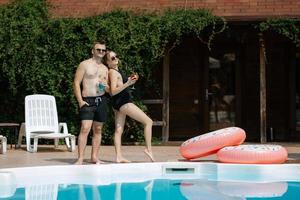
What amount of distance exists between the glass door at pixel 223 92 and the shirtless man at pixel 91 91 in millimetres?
6315

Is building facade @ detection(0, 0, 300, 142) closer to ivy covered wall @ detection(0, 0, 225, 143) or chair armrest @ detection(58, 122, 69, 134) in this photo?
ivy covered wall @ detection(0, 0, 225, 143)

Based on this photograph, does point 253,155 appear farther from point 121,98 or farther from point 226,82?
point 226,82

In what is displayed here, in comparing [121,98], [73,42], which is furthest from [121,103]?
[73,42]

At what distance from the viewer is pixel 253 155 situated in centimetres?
770

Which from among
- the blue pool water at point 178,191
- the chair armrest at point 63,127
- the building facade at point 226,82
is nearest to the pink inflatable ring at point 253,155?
the blue pool water at point 178,191

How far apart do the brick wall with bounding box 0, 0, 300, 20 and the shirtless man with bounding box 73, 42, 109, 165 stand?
4.88 meters

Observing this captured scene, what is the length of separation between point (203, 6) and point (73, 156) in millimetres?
5447

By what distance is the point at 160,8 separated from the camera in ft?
43.4

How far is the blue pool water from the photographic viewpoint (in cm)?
628

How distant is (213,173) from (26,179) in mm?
2602

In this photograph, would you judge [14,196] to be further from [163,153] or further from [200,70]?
[200,70]

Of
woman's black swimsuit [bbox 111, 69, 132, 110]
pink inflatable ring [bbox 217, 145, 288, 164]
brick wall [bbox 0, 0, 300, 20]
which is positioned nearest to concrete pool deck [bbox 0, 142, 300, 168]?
pink inflatable ring [bbox 217, 145, 288, 164]

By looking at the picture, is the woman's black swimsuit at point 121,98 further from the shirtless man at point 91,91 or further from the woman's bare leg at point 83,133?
the woman's bare leg at point 83,133

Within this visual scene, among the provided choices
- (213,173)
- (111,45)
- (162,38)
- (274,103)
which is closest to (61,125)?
(111,45)
